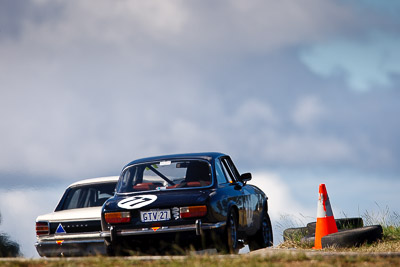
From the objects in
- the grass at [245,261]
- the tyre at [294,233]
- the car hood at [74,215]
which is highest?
the car hood at [74,215]

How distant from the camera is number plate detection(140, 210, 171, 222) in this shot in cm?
1092

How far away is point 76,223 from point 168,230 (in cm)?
234

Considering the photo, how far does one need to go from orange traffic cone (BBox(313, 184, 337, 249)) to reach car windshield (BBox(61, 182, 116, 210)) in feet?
12.3

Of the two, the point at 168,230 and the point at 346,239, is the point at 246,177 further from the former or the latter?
the point at 168,230

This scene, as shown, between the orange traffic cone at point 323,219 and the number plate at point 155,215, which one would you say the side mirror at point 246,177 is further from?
the number plate at point 155,215

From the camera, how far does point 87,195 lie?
13.4 meters

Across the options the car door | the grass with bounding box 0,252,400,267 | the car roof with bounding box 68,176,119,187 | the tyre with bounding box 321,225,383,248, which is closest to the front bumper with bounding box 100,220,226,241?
the car door

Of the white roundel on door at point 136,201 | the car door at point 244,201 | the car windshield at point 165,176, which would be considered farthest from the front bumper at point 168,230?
the car door at point 244,201

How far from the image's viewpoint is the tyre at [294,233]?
581 inches

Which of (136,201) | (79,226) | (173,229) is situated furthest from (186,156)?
(79,226)

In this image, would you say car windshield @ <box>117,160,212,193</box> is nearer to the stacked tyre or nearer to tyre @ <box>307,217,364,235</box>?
the stacked tyre

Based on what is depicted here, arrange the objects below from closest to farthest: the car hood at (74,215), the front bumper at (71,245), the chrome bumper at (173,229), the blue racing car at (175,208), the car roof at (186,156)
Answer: the chrome bumper at (173,229) → the blue racing car at (175,208) → the car roof at (186,156) → the front bumper at (71,245) → the car hood at (74,215)

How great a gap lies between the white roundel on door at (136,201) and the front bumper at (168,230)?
0.37 m

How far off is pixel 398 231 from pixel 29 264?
8898 mm
